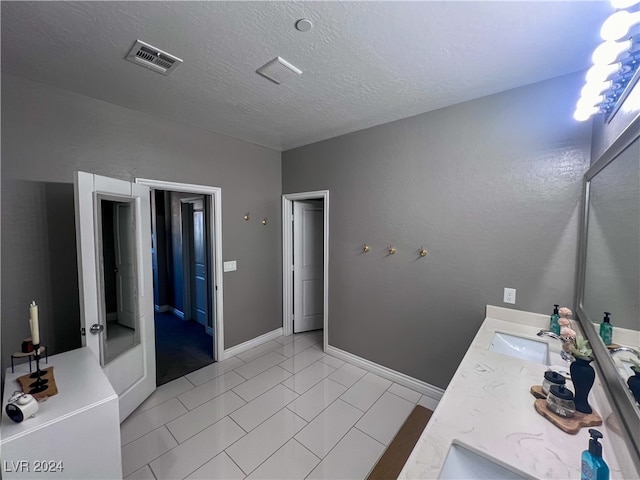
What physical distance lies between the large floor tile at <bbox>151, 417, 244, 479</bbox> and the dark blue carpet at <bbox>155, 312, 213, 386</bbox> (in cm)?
100

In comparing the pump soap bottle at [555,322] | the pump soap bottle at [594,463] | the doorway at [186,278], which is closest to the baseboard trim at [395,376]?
the pump soap bottle at [555,322]

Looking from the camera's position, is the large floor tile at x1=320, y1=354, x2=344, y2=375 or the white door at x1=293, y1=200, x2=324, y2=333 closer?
the large floor tile at x1=320, y1=354, x2=344, y2=375

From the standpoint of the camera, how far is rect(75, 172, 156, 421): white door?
175 cm

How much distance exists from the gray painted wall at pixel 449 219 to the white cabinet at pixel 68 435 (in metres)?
2.24

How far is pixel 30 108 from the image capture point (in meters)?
1.85

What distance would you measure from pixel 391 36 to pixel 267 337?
139 inches

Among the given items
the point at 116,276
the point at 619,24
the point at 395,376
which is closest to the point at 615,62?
the point at 619,24

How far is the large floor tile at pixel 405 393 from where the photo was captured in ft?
7.93

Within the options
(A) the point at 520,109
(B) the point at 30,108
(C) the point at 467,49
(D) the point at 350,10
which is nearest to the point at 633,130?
(C) the point at 467,49

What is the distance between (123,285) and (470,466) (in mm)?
2559

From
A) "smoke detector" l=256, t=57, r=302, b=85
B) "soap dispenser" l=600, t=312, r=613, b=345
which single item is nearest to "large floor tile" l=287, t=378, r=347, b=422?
"soap dispenser" l=600, t=312, r=613, b=345

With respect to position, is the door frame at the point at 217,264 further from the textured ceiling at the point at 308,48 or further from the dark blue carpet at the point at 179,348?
the textured ceiling at the point at 308,48

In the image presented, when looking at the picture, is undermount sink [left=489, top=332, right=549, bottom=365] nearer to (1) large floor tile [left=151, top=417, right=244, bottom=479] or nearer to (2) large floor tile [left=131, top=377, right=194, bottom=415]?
(1) large floor tile [left=151, top=417, right=244, bottom=479]

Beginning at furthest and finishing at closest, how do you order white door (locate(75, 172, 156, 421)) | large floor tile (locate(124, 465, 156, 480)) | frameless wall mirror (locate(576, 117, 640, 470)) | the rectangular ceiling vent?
white door (locate(75, 172, 156, 421)) → large floor tile (locate(124, 465, 156, 480)) → the rectangular ceiling vent → frameless wall mirror (locate(576, 117, 640, 470))
